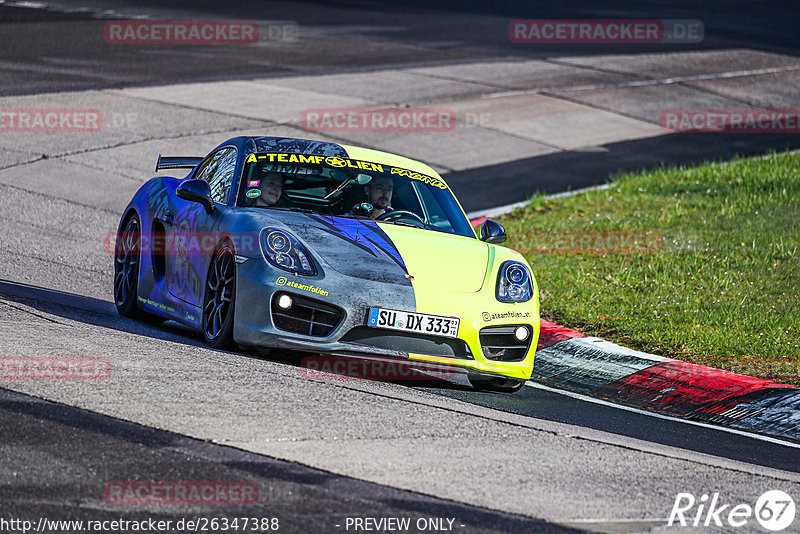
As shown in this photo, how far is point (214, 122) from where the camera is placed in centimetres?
1750

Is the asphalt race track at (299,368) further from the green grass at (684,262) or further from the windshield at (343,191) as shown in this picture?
the green grass at (684,262)

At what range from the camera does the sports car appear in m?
7.25

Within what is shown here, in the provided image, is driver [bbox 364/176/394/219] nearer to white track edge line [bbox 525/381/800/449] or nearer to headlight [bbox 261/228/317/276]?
headlight [bbox 261/228/317/276]

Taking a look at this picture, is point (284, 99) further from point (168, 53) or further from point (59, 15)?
point (59, 15)

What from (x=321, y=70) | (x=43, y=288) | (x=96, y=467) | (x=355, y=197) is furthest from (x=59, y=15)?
(x=96, y=467)

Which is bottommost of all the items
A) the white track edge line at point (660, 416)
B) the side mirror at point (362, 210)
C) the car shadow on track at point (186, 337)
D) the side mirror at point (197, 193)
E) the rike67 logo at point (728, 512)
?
the white track edge line at point (660, 416)

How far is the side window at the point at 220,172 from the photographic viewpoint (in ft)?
27.8

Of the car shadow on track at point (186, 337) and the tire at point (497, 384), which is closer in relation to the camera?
the car shadow on track at point (186, 337)

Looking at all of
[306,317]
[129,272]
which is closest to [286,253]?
[306,317]
